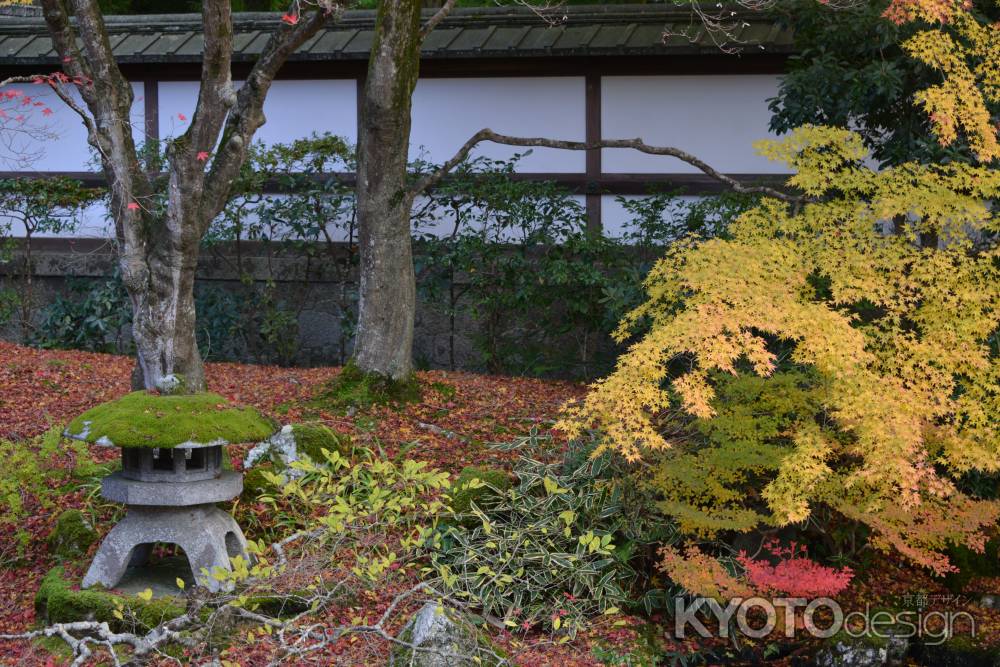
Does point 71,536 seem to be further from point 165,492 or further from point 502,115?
point 502,115

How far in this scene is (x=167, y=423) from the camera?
560 cm

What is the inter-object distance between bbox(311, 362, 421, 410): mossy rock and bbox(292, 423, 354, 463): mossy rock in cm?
109

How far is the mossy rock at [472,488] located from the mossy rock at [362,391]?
1648 millimetres

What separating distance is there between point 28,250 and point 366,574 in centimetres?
731

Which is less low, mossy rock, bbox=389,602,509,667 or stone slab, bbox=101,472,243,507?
stone slab, bbox=101,472,243,507

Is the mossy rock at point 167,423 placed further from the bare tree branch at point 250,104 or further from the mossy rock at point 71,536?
the bare tree branch at point 250,104

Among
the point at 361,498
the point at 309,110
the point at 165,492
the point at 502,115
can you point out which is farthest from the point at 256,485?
the point at 309,110

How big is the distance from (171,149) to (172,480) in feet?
8.91

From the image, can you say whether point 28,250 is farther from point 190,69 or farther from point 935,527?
point 935,527

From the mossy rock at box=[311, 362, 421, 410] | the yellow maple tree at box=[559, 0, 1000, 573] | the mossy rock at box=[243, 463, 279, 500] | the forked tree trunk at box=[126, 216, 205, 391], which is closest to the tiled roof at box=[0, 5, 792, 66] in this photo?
the yellow maple tree at box=[559, 0, 1000, 573]

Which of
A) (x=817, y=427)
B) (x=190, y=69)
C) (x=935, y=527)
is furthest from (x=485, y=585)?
(x=190, y=69)

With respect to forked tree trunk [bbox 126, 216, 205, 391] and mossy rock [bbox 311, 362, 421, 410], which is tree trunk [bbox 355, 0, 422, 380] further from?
forked tree trunk [bbox 126, 216, 205, 391]

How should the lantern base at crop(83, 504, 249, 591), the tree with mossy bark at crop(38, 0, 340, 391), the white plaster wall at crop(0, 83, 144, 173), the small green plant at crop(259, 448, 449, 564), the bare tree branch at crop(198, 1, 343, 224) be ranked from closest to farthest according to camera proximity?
the lantern base at crop(83, 504, 249, 591) < the small green plant at crop(259, 448, 449, 564) < the tree with mossy bark at crop(38, 0, 340, 391) < the bare tree branch at crop(198, 1, 343, 224) < the white plaster wall at crop(0, 83, 144, 173)

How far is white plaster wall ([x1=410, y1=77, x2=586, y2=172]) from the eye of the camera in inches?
417
